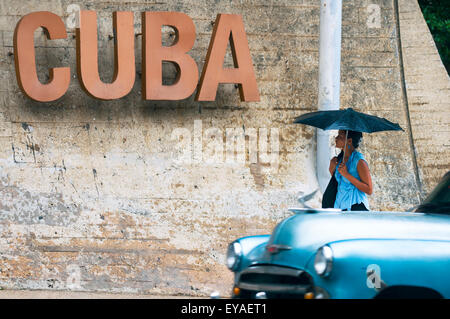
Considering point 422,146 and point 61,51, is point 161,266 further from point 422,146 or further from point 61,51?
point 422,146

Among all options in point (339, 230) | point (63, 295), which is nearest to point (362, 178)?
point (339, 230)

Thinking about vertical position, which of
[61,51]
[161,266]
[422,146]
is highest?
[61,51]

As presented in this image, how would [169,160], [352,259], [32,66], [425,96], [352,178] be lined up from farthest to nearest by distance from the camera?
[425,96] → [169,160] → [32,66] → [352,178] → [352,259]

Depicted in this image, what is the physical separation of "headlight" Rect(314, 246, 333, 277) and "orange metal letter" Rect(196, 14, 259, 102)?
183 inches

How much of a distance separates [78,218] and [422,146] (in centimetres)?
429

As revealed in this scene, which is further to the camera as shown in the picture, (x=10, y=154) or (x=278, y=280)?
(x=10, y=154)

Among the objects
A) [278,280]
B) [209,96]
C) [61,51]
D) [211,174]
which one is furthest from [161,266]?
[278,280]

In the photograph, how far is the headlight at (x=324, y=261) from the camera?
489 cm

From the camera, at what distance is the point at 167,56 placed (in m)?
9.29

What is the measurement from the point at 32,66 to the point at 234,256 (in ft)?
14.5

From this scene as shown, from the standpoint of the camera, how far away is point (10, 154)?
9438mm

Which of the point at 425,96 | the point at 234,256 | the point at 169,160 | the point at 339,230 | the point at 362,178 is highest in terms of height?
the point at 425,96

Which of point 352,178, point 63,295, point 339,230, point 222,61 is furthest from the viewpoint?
point 222,61

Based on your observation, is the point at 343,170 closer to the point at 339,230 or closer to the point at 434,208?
the point at 434,208
